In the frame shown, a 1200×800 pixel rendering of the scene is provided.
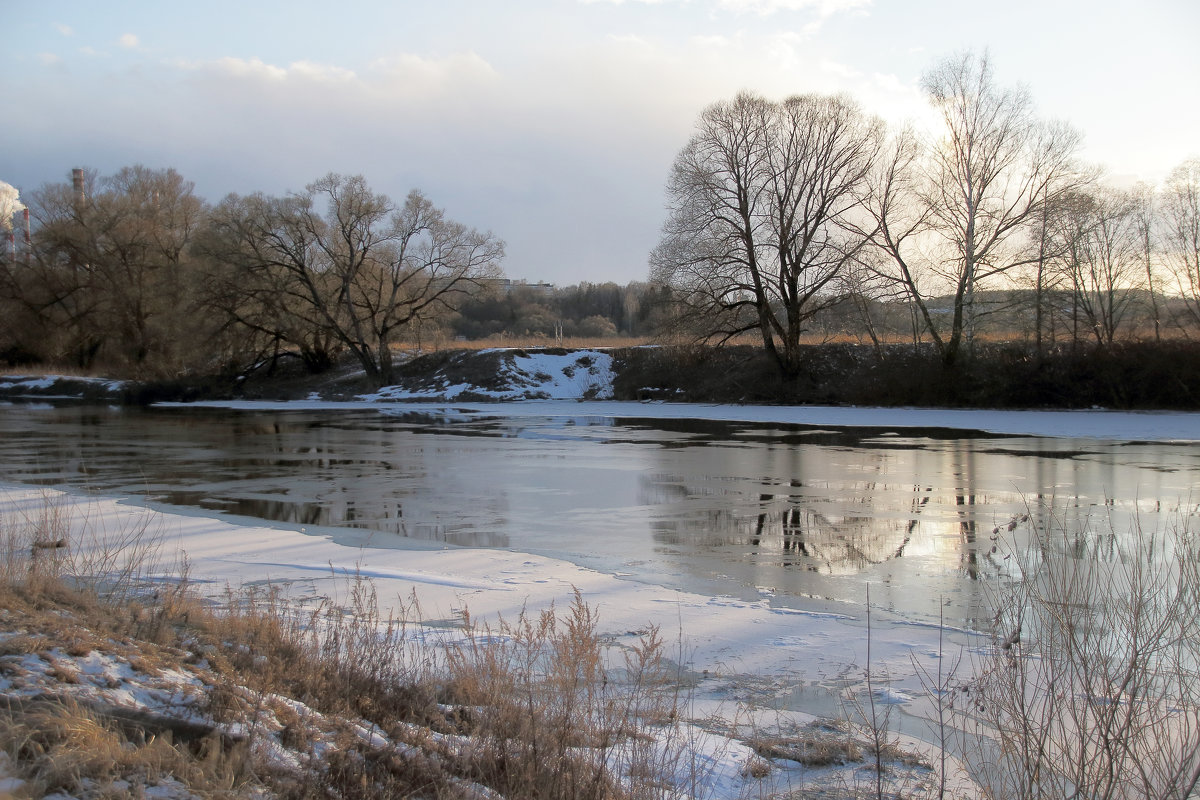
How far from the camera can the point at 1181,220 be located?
4309cm

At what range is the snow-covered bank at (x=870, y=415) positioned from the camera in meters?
24.4

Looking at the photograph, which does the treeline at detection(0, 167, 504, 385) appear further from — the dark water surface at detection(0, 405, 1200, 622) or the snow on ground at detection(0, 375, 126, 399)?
the dark water surface at detection(0, 405, 1200, 622)

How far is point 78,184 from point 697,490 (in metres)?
70.6

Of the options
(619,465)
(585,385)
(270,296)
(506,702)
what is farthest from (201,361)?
(506,702)

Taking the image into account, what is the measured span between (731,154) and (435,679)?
36.0 m

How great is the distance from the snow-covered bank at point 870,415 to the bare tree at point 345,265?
17.2ft

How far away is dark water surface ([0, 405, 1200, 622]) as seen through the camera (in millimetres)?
9320

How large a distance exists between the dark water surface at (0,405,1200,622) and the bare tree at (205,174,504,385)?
19.4 m

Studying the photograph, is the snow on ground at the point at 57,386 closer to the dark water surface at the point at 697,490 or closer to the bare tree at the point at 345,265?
the bare tree at the point at 345,265

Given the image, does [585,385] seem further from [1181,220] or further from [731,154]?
[1181,220]

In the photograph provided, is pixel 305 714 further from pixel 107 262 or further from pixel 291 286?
pixel 107 262

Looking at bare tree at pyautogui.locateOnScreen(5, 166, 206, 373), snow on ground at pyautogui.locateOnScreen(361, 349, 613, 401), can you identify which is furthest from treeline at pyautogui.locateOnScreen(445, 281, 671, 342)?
snow on ground at pyautogui.locateOnScreen(361, 349, 613, 401)

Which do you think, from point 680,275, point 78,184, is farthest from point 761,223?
point 78,184

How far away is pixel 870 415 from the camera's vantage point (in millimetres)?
31828
